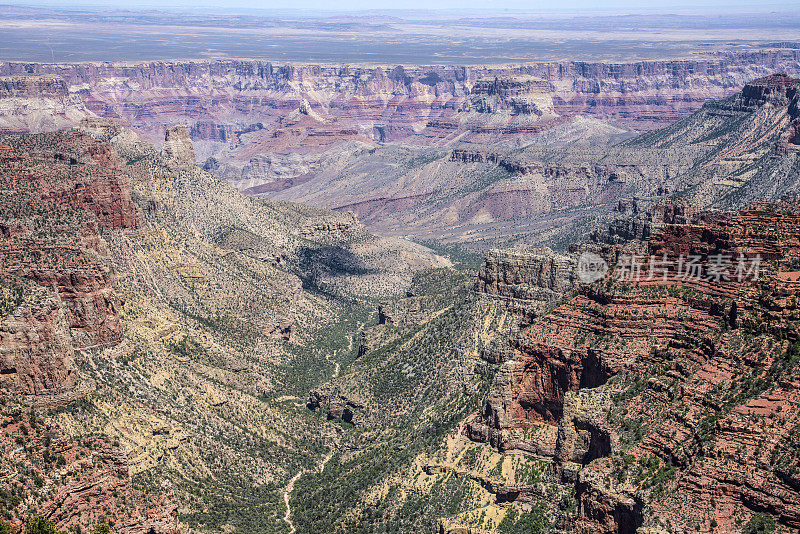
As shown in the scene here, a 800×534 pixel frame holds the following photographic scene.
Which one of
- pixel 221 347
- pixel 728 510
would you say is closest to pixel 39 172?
pixel 221 347

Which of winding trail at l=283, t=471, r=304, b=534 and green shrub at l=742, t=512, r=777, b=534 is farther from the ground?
green shrub at l=742, t=512, r=777, b=534

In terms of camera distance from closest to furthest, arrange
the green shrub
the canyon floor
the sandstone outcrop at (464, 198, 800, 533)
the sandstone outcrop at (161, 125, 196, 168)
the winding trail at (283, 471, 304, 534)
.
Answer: the green shrub < the sandstone outcrop at (464, 198, 800, 533) < the canyon floor < the winding trail at (283, 471, 304, 534) < the sandstone outcrop at (161, 125, 196, 168)

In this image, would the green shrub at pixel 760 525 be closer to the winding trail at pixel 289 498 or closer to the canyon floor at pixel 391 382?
the canyon floor at pixel 391 382

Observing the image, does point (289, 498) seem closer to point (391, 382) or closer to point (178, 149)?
point (391, 382)

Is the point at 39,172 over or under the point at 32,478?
over

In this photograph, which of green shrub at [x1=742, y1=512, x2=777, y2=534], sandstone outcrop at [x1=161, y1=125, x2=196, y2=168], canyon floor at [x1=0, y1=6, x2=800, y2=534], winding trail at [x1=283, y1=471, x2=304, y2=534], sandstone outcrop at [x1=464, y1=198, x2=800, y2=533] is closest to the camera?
green shrub at [x1=742, y1=512, x2=777, y2=534]

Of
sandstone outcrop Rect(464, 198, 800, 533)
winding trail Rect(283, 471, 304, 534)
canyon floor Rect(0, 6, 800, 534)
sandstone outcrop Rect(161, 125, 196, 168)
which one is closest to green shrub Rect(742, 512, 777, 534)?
canyon floor Rect(0, 6, 800, 534)

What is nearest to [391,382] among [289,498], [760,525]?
[289,498]

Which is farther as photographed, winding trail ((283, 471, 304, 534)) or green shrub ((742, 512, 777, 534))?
winding trail ((283, 471, 304, 534))

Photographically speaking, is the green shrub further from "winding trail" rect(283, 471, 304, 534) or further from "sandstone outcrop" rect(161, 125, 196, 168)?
"sandstone outcrop" rect(161, 125, 196, 168)

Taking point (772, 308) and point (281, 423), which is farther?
point (281, 423)

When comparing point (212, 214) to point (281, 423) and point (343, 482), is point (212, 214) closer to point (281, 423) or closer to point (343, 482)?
point (281, 423)
